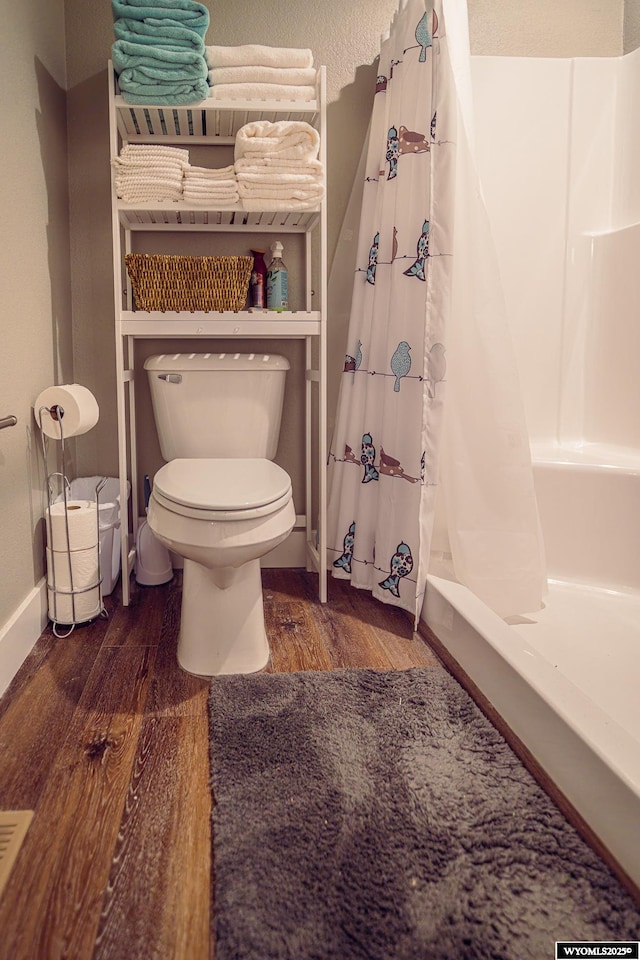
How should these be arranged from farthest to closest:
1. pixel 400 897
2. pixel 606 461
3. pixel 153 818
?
1. pixel 606 461
2. pixel 153 818
3. pixel 400 897

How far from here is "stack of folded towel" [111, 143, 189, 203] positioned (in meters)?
2.05

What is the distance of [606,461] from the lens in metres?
2.30

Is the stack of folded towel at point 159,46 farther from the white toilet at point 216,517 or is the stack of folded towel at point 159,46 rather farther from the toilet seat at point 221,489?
the toilet seat at point 221,489

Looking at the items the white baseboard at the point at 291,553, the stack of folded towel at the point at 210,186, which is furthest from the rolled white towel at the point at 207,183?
the white baseboard at the point at 291,553

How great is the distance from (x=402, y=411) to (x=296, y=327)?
44 cm

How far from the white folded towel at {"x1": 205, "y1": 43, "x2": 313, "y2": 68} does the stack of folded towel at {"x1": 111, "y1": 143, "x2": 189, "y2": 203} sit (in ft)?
0.97

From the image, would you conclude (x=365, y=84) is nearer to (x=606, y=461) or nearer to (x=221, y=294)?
(x=221, y=294)

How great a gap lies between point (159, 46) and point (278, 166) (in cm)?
46

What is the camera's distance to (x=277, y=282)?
2.33 metres

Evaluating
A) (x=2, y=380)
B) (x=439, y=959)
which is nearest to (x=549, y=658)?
(x=439, y=959)

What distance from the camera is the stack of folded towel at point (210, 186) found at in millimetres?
2088

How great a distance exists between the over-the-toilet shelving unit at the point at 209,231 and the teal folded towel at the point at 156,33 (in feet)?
0.41

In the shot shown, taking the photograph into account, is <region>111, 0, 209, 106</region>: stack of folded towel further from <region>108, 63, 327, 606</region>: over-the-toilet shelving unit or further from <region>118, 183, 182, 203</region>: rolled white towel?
<region>118, 183, 182, 203</region>: rolled white towel

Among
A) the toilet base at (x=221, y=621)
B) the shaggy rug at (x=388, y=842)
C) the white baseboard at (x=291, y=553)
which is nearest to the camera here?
the shaggy rug at (x=388, y=842)
